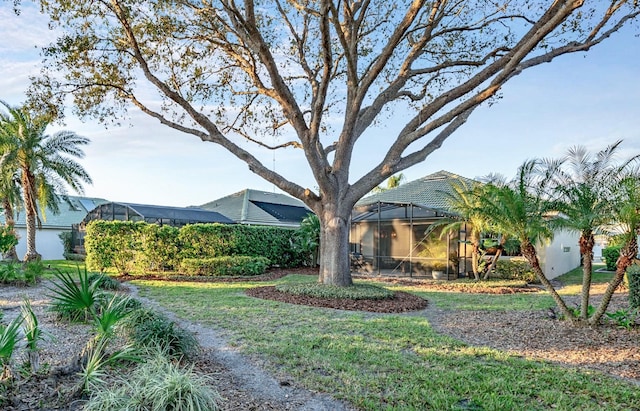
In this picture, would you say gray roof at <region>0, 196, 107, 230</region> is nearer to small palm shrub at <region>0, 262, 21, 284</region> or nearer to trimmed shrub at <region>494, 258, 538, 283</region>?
small palm shrub at <region>0, 262, 21, 284</region>

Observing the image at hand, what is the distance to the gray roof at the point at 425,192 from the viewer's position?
19.1 meters

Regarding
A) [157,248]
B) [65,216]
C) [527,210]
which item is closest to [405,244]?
[157,248]

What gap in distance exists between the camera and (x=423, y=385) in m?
4.21

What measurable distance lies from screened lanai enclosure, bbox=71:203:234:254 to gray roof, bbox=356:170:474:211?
9671mm

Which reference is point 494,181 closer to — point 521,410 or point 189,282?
point 521,410

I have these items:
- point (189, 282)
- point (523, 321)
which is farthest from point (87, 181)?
point (523, 321)

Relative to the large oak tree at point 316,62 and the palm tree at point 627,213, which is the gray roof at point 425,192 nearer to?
the large oak tree at point 316,62

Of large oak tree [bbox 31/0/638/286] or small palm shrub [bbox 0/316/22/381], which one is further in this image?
large oak tree [bbox 31/0/638/286]

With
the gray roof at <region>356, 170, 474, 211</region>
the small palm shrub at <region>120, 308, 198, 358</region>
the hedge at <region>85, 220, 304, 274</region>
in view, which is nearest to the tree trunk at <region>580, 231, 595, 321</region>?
the small palm shrub at <region>120, 308, 198, 358</region>

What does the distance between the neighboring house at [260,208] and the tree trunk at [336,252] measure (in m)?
14.0

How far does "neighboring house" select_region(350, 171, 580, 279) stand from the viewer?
16.8m

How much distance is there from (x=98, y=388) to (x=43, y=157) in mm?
18003

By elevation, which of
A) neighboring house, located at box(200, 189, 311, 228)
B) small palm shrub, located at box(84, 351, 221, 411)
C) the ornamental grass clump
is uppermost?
neighboring house, located at box(200, 189, 311, 228)

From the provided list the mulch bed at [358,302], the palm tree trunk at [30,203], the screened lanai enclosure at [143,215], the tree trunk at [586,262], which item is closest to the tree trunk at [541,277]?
the tree trunk at [586,262]
